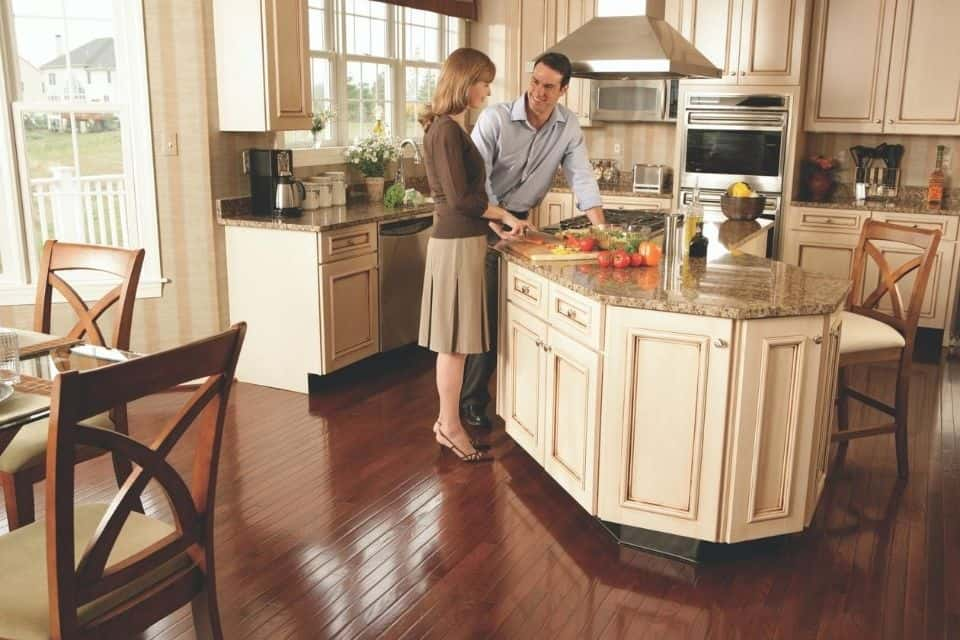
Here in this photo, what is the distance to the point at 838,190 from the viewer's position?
6.05m

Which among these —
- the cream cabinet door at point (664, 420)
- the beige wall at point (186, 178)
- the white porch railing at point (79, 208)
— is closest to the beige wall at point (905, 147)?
the beige wall at point (186, 178)

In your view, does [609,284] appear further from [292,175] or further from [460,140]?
[292,175]

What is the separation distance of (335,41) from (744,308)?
3.66 metres

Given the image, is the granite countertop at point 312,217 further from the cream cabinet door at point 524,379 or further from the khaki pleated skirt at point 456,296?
the cream cabinet door at point 524,379

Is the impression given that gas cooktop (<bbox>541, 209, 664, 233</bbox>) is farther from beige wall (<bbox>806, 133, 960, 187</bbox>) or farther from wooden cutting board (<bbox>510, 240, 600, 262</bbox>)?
A: beige wall (<bbox>806, 133, 960, 187</bbox>)

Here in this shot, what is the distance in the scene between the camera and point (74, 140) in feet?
13.9

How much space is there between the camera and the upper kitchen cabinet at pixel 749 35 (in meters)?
5.46

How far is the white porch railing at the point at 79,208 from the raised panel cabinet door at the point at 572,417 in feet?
8.14

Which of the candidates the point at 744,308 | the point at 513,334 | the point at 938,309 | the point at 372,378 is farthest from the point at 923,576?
the point at 938,309

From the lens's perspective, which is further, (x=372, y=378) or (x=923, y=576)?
(x=372, y=378)

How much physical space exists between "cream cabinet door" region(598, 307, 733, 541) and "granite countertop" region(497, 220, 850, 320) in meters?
0.04

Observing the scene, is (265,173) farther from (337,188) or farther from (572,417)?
(572,417)

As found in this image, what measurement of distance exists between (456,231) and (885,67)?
3.59 meters

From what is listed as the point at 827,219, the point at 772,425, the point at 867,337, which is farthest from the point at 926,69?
the point at 772,425
